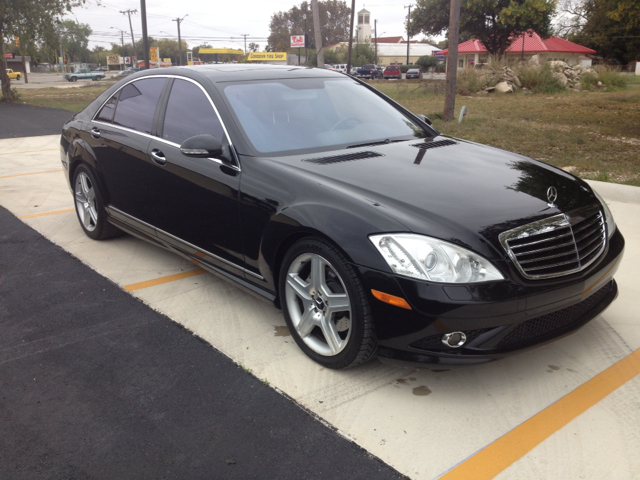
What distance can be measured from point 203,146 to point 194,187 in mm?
429

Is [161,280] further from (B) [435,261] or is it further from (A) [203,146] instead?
(B) [435,261]

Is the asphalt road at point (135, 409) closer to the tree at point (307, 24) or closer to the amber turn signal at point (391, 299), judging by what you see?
the amber turn signal at point (391, 299)

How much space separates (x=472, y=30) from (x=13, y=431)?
4766 centimetres

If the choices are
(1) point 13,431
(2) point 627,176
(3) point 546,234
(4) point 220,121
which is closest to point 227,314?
(4) point 220,121

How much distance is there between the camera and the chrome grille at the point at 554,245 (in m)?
2.76

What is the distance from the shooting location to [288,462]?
8.16ft

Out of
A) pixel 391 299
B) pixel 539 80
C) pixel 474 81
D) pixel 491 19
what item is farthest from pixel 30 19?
pixel 491 19

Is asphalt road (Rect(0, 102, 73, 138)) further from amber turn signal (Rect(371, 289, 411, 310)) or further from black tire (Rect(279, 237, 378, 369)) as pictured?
amber turn signal (Rect(371, 289, 411, 310))

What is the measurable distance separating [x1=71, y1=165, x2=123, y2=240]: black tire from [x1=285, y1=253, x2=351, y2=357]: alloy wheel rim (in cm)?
263

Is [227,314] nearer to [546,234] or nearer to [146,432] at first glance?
[146,432]

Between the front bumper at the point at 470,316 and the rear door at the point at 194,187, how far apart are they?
3.97ft

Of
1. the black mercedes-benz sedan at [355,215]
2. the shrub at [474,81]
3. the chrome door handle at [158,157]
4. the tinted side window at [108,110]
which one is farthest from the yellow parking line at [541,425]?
the shrub at [474,81]

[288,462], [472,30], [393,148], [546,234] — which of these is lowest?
[288,462]

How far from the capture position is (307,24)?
110 meters
